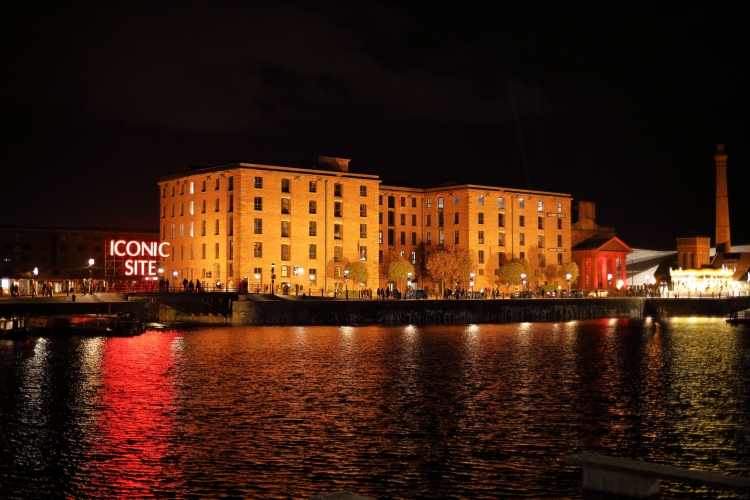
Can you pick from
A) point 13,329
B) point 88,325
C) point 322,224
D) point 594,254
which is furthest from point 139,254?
point 594,254

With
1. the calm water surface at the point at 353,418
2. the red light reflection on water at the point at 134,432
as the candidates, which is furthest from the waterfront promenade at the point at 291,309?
the red light reflection on water at the point at 134,432

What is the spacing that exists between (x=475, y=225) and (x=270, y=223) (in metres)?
30.6

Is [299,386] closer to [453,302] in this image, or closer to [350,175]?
[453,302]

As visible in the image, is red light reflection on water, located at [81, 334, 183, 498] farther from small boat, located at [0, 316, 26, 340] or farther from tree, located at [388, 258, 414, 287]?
tree, located at [388, 258, 414, 287]

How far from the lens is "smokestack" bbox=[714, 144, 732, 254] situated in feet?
448

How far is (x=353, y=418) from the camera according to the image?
95.4 ft

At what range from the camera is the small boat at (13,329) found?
61062mm

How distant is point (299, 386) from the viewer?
36969 mm

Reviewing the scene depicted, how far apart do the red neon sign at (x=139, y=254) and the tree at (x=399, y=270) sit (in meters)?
25.1

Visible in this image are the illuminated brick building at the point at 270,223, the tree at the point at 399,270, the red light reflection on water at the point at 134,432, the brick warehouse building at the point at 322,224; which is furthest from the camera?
the tree at the point at 399,270

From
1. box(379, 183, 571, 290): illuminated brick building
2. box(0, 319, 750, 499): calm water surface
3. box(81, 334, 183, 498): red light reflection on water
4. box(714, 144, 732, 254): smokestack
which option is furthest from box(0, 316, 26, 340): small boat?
box(714, 144, 732, 254): smokestack

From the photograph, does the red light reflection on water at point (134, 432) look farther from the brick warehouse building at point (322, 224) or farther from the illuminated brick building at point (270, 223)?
the brick warehouse building at point (322, 224)

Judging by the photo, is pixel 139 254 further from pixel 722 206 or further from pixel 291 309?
pixel 722 206

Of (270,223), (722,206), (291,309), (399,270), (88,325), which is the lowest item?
(88,325)
